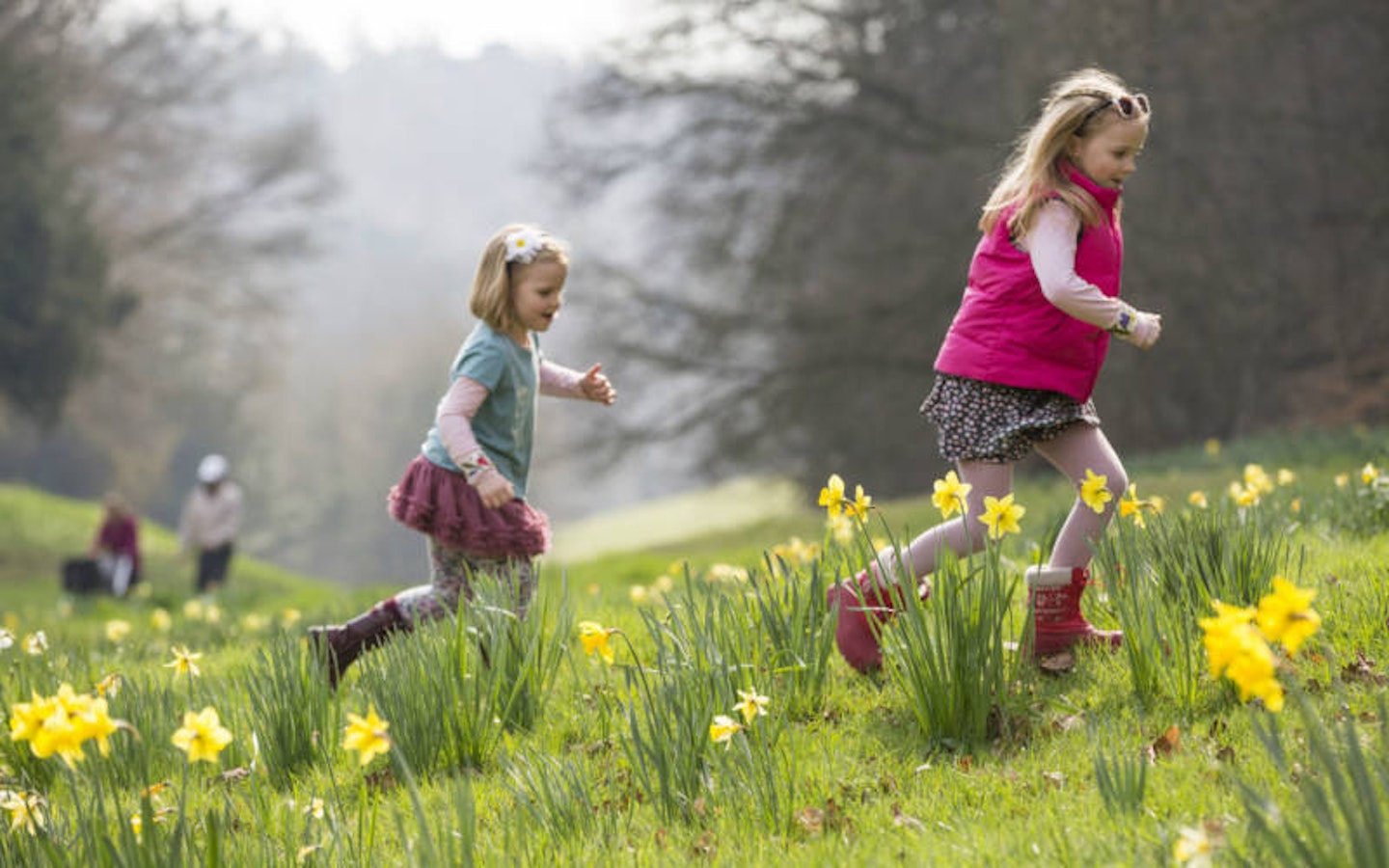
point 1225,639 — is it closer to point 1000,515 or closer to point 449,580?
point 1000,515

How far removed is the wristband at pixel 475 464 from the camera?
13.5 ft

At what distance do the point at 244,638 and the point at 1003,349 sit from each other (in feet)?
14.3

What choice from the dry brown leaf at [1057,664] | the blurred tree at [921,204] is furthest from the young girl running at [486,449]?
the blurred tree at [921,204]

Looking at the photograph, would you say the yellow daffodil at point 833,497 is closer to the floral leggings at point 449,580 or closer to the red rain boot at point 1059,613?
the red rain boot at point 1059,613

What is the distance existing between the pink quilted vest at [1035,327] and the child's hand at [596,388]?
4.60 ft

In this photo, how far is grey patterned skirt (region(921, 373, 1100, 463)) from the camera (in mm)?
3514

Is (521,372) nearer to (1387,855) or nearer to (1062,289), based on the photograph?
(1062,289)

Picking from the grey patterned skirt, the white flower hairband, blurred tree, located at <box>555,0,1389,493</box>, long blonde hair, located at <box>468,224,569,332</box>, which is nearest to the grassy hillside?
blurred tree, located at <box>555,0,1389,493</box>

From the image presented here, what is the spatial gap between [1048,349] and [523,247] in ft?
6.06

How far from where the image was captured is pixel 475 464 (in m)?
4.11

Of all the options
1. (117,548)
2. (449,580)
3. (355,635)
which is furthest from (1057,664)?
(117,548)

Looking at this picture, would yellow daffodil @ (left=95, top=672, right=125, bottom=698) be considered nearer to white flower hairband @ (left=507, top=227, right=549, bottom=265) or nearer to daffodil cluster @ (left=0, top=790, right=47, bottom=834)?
daffodil cluster @ (left=0, top=790, right=47, bottom=834)

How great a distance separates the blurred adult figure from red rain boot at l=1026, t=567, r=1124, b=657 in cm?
1277

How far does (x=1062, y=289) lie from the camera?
336 centimetres
